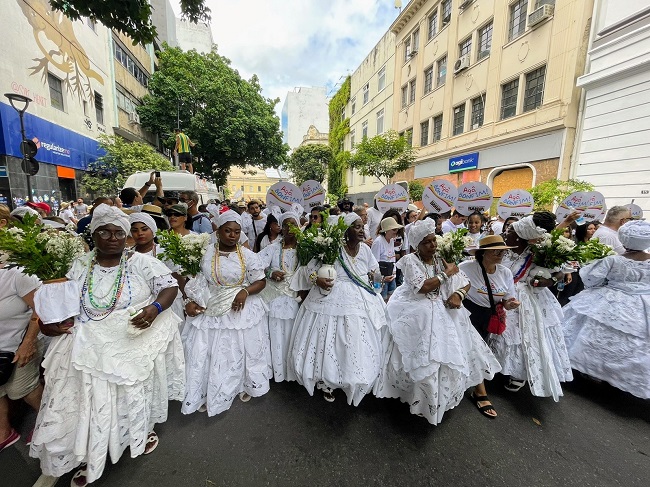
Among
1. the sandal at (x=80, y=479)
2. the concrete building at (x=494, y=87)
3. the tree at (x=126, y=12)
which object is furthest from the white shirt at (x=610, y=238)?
the concrete building at (x=494, y=87)

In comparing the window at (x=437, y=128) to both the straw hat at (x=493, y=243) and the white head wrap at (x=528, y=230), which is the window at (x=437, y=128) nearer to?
the white head wrap at (x=528, y=230)

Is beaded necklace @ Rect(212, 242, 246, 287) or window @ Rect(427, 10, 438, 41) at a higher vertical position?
window @ Rect(427, 10, 438, 41)

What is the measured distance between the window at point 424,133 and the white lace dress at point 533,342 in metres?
18.3

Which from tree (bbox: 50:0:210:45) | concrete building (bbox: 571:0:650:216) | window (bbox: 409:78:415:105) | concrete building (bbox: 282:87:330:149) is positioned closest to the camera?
tree (bbox: 50:0:210:45)

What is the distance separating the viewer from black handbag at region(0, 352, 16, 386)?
2221 millimetres

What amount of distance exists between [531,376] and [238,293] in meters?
3.10

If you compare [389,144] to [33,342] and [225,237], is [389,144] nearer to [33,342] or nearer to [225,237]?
[225,237]

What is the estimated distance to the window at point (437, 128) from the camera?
60.4 ft

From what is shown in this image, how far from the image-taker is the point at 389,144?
17750 mm

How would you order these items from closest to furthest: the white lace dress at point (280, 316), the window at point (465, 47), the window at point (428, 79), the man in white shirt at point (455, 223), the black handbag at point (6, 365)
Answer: the black handbag at point (6, 365) → the white lace dress at point (280, 316) → the man in white shirt at point (455, 223) → the window at point (465, 47) → the window at point (428, 79)

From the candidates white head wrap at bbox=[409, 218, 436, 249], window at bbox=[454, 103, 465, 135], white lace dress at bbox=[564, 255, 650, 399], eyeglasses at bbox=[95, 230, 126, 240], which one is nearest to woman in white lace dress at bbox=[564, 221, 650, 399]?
white lace dress at bbox=[564, 255, 650, 399]

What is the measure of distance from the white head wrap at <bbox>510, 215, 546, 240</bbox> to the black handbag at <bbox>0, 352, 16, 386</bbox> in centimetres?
481

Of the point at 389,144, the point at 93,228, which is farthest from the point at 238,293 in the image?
the point at 389,144

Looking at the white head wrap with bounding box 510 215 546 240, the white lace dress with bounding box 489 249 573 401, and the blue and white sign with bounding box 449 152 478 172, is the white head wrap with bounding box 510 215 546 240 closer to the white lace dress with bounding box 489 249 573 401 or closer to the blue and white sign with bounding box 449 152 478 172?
the white lace dress with bounding box 489 249 573 401
